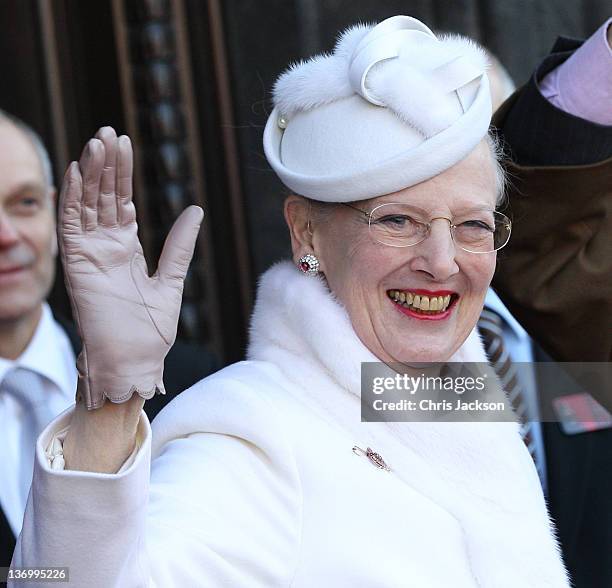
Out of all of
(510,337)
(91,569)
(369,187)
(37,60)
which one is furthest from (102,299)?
(37,60)

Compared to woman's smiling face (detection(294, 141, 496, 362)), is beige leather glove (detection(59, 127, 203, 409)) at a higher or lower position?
higher

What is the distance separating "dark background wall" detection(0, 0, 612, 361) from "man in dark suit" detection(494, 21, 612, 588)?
5.51ft

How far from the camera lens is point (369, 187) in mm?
2184

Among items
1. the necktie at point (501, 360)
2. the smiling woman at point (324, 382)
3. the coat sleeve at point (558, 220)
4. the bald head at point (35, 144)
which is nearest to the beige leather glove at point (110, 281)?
the smiling woman at point (324, 382)

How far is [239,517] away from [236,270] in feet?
8.22

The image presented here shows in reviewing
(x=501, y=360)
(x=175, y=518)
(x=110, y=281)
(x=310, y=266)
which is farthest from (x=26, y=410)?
(x=110, y=281)

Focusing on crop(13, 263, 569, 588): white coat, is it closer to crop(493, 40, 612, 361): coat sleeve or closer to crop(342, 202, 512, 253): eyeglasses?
crop(342, 202, 512, 253): eyeglasses

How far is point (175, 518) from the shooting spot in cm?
181

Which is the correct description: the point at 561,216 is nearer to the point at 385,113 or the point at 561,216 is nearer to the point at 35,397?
the point at 385,113

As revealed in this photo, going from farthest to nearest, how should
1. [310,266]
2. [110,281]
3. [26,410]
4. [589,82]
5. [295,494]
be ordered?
[26,410] < [589,82] < [310,266] < [295,494] < [110,281]

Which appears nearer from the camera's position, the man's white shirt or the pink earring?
the pink earring

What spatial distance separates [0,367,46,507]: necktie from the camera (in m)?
2.93

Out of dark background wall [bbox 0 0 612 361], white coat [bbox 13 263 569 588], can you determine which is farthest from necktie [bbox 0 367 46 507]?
dark background wall [bbox 0 0 612 361]

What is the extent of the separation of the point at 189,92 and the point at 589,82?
207cm
